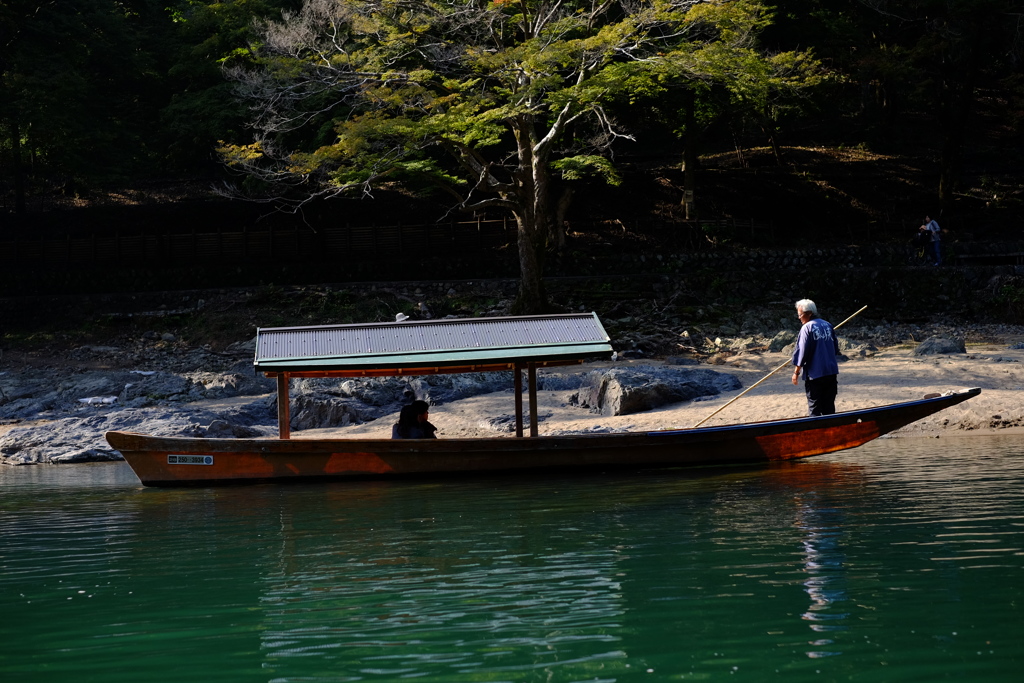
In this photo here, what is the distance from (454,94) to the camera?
23953 mm

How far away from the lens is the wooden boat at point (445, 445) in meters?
12.5

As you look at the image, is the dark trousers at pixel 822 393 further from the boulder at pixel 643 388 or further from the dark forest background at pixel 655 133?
the dark forest background at pixel 655 133

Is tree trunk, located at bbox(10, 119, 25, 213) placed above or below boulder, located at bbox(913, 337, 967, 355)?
above

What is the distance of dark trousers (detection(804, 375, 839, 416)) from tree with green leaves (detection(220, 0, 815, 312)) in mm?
12233

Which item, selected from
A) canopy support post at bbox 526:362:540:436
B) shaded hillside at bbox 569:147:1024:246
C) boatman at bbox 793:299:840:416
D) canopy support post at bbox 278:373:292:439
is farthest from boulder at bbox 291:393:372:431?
shaded hillside at bbox 569:147:1024:246

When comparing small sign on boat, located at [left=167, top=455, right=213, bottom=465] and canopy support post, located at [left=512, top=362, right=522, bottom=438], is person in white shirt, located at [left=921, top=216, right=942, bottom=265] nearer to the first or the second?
canopy support post, located at [left=512, top=362, right=522, bottom=438]

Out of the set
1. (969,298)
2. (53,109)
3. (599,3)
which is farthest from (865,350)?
(53,109)

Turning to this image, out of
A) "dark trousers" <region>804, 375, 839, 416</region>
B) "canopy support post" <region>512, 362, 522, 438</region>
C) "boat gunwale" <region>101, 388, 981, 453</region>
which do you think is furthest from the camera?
"canopy support post" <region>512, 362, 522, 438</region>

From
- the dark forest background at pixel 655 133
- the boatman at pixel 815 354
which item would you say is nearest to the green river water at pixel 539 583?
the boatman at pixel 815 354

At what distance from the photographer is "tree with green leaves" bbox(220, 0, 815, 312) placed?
23016 mm

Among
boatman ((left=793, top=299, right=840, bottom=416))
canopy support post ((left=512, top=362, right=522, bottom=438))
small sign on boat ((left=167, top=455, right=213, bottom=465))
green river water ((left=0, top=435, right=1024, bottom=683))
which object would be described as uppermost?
boatman ((left=793, top=299, right=840, bottom=416))

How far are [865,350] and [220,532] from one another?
16.2 m

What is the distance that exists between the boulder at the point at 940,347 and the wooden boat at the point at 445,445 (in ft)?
28.3

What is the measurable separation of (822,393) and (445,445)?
4907mm
